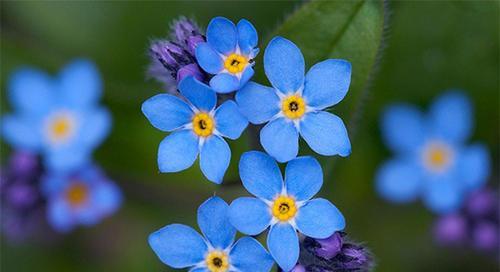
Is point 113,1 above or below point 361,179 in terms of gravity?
above

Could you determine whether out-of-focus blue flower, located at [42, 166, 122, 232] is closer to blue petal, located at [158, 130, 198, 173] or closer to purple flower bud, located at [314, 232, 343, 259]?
blue petal, located at [158, 130, 198, 173]

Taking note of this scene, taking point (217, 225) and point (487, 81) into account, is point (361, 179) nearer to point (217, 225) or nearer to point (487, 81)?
point (487, 81)

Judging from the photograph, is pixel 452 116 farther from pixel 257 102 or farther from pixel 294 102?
pixel 257 102

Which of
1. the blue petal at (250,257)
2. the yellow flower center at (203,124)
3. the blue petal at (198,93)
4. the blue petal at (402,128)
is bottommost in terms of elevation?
the blue petal at (250,257)

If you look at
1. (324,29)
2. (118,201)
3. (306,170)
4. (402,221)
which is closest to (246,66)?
(306,170)

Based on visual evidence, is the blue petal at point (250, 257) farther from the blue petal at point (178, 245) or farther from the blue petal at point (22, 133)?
the blue petal at point (22, 133)

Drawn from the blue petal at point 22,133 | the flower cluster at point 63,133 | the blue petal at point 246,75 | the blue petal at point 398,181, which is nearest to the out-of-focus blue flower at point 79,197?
the flower cluster at point 63,133

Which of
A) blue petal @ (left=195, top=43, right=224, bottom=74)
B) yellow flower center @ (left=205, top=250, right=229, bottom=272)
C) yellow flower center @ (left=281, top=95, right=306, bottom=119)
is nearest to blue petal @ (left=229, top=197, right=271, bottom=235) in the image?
yellow flower center @ (left=205, top=250, right=229, bottom=272)
